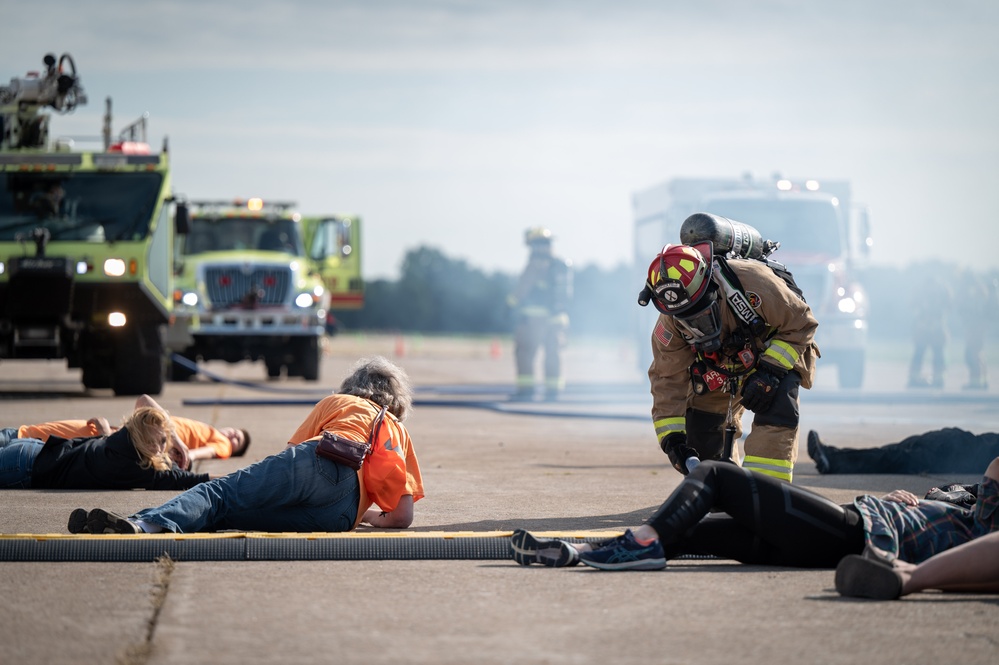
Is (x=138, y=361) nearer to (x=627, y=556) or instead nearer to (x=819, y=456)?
(x=819, y=456)

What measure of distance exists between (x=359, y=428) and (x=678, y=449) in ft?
4.93

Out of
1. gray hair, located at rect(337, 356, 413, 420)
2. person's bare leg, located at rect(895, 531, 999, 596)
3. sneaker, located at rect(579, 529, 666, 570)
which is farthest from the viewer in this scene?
gray hair, located at rect(337, 356, 413, 420)

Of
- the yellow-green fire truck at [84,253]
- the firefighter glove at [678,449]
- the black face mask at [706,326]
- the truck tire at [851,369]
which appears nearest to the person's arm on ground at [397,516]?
the firefighter glove at [678,449]

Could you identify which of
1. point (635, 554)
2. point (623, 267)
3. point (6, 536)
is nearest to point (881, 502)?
point (635, 554)

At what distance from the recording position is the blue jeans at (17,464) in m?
7.46

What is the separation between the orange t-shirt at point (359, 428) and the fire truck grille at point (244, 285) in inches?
557

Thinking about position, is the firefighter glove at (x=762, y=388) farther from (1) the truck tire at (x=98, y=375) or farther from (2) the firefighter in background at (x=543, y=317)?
(1) the truck tire at (x=98, y=375)

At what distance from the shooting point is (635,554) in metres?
4.80

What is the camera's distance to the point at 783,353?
594 cm

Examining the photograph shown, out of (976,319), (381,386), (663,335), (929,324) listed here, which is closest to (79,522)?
(381,386)

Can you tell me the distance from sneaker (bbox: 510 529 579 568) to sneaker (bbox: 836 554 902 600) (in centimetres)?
102

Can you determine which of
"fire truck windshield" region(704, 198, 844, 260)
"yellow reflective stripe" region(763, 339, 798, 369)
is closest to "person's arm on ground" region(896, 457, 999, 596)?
"yellow reflective stripe" region(763, 339, 798, 369)

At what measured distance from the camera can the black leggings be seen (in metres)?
4.63

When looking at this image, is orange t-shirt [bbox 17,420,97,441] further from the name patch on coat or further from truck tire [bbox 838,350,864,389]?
truck tire [bbox 838,350,864,389]
